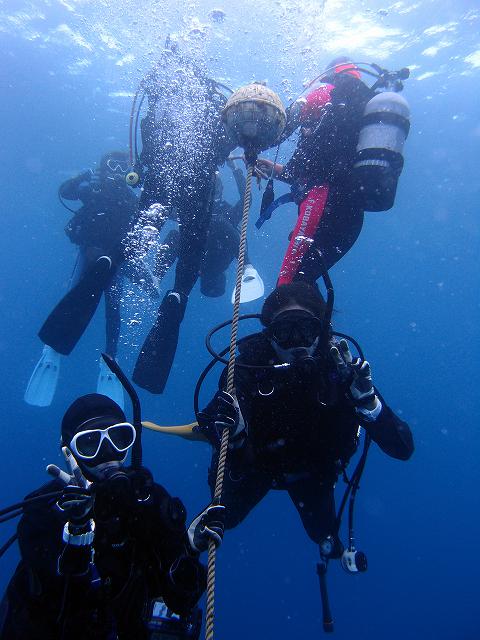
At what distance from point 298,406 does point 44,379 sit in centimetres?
461

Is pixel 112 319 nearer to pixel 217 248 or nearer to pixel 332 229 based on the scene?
pixel 217 248

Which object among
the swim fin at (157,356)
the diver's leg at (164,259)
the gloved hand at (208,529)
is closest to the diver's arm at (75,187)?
the diver's leg at (164,259)

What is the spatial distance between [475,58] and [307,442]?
68.6 feet

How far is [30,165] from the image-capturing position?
33.4 metres

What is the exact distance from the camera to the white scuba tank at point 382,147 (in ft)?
13.4

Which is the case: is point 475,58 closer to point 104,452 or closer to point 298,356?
point 298,356

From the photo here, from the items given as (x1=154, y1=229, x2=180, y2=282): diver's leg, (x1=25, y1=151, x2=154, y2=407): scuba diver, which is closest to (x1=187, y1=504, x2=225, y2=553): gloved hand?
(x1=25, y1=151, x2=154, y2=407): scuba diver

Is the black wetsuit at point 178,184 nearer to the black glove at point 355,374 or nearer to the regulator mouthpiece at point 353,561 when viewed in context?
the black glove at point 355,374

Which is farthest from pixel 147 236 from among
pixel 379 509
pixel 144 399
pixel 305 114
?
pixel 144 399

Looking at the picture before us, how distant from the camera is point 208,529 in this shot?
8.19ft

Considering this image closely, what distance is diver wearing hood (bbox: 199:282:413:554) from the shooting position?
3666 millimetres

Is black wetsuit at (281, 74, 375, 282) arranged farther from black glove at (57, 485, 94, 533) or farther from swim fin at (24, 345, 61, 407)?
swim fin at (24, 345, 61, 407)

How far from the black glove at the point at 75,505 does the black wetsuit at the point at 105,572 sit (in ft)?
0.25

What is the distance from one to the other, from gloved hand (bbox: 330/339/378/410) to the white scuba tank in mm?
1894
